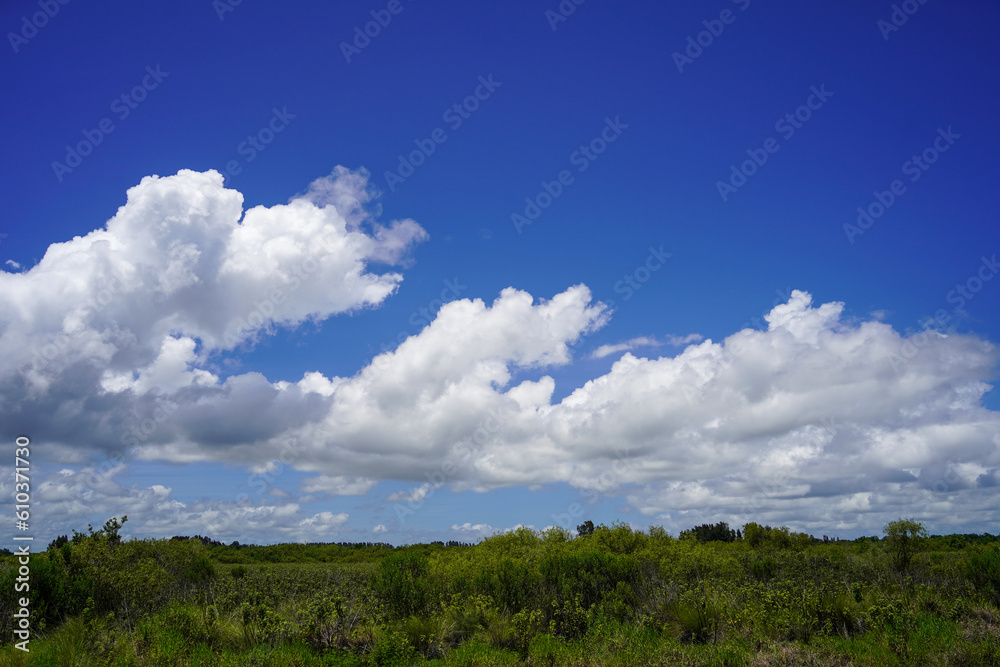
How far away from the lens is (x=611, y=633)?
1390 cm

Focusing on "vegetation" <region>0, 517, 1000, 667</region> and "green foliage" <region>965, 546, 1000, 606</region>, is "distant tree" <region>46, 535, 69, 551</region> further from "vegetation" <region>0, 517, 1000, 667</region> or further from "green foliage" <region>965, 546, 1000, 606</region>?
"green foliage" <region>965, 546, 1000, 606</region>

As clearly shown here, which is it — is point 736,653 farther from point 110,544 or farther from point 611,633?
point 110,544

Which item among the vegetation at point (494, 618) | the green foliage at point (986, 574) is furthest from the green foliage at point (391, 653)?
the green foliage at point (986, 574)

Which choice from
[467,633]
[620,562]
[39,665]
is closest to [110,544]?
[39,665]

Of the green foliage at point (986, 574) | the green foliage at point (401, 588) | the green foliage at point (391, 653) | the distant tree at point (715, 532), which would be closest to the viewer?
the green foliage at point (391, 653)

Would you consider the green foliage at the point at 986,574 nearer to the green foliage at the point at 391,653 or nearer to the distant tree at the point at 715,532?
the green foliage at the point at 391,653

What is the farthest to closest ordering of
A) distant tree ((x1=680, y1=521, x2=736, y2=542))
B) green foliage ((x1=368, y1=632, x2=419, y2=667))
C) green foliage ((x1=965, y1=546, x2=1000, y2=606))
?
distant tree ((x1=680, y1=521, x2=736, y2=542)) → green foliage ((x1=965, y1=546, x2=1000, y2=606)) → green foliage ((x1=368, y1=632, x2=419, y2=667))

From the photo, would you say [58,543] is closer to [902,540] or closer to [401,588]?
[401,588]

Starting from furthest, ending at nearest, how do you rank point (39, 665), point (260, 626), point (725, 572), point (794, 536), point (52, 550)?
point (794, 536)
point (725, 572)
point (52, 550)
point (260, 626)
point (39, 665)

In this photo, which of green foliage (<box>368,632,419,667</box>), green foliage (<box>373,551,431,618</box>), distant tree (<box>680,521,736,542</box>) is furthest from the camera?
distant tree (<box>680,521,736,542</box>)

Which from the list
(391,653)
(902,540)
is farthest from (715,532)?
(391,653)

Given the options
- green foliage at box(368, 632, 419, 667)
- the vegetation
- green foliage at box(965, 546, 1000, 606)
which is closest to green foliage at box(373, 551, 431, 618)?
the vegetation

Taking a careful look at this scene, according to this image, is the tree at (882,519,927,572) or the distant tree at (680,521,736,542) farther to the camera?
the distant tree at (680,521,736,542)

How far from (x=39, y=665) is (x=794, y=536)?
59.5m
